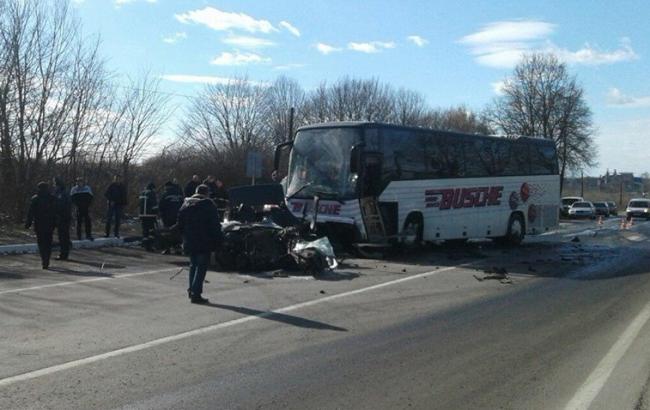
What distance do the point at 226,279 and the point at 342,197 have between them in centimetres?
479

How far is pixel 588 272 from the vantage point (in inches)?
615

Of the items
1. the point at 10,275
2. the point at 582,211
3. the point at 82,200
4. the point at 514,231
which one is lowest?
the point at 10,275

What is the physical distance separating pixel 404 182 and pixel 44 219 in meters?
8.89

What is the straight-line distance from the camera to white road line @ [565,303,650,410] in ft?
19.8

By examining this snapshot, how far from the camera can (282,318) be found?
30.7ft

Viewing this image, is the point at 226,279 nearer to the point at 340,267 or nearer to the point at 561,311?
the point at 340,267

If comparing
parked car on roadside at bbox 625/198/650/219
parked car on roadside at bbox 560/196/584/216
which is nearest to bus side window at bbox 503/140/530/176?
parked car on roadside at bbox 625/198/650/219

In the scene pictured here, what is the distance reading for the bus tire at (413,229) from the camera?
721 inches

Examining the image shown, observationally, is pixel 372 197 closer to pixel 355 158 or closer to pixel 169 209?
pixel 355 158

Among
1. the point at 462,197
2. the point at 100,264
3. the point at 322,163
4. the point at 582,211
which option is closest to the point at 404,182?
the point at 322,163

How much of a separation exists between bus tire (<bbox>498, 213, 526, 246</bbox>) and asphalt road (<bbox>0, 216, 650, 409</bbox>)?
7.95 metres

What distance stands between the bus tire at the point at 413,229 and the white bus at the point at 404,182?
0.09 feet

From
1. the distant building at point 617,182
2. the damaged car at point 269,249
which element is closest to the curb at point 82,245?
the damaged car at point 269,249

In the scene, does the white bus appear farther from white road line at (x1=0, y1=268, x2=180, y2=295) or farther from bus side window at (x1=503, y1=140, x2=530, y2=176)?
white road line at (x1=0, y1=268, x2=180, y2=295)
